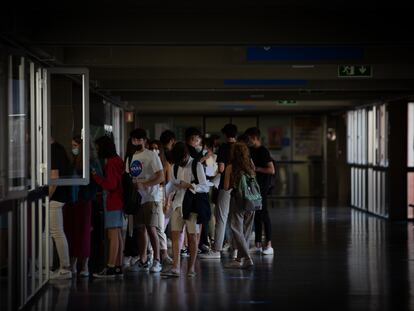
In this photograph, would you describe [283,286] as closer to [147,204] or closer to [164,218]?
[147,204]

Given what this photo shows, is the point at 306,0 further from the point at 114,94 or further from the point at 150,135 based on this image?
the point at 150,135

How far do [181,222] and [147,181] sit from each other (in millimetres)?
678

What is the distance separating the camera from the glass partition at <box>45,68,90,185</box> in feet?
A: 34.8

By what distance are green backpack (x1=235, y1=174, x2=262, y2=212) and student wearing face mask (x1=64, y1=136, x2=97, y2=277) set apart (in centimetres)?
191

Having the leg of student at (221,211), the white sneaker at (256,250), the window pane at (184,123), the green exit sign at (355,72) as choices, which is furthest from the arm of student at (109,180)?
the window pane at (184,123)

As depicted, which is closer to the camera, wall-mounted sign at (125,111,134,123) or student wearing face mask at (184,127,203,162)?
student wearing face mask at (184,127,203,162)

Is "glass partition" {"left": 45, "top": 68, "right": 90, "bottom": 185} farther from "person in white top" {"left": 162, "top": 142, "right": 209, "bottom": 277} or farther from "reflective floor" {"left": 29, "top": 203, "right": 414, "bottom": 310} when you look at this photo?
"reflective floor" {"left": 29, "top": 203, "right": 414, "bottom": 310}

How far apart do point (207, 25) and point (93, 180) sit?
2273 millimetres

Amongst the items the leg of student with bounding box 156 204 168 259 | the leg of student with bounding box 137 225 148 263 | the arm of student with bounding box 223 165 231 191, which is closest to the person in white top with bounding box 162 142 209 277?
the leg of student with bounding box 156 204 168 259

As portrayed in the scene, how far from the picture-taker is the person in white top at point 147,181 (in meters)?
11.3

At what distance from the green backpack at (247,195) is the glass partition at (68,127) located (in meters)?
2.06

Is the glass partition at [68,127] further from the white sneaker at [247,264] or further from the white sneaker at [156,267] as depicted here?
the white sneaker at [247,264]

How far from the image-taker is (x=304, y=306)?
9.04 metres

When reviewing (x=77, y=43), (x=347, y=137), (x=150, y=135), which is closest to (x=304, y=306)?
(x=77, y=43)
